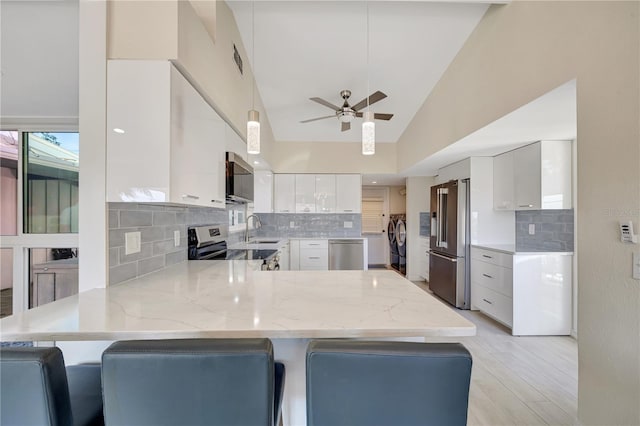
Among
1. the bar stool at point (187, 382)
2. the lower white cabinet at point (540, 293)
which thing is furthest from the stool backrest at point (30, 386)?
the lower white cabinet at point (540, 293)

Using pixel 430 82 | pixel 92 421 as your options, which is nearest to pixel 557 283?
pixel 430 82

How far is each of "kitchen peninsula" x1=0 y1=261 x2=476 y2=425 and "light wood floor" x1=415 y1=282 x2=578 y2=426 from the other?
48.2 inches

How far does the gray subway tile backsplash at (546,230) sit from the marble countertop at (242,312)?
2.64 meters

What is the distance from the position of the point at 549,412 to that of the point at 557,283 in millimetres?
1520

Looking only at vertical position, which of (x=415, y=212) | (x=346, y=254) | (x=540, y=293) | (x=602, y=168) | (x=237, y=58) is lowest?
(x=540, y=293)

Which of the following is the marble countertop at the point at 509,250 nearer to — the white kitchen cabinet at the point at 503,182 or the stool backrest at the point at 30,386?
the white kitchen cabinet at the point at 503,182

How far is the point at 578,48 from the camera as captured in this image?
1.52m

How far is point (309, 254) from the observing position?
15.6ft

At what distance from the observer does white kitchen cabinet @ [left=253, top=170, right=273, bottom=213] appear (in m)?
4.73

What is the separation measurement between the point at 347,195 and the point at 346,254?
106cm

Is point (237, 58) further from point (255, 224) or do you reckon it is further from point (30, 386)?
point (255, 224)

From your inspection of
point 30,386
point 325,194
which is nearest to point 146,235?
point 30,386

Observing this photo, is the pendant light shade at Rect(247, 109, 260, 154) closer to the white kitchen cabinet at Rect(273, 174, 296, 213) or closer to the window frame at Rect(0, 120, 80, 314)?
the window frame at Rect(0, 120, 80, 314)

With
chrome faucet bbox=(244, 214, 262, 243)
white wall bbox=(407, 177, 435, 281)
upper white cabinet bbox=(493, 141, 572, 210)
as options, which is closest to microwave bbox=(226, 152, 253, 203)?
chrome faucet bbox=(244, 214, 262, 243)
